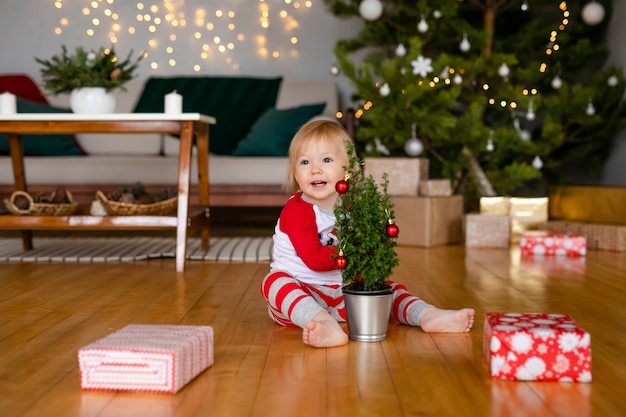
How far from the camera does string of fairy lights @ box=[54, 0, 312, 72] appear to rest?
4898 mm

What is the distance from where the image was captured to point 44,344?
1.67 metres

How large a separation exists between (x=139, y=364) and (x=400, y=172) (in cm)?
259

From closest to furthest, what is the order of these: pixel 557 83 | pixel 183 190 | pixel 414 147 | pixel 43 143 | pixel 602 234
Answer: pixel 183 190 < pixel 602 234 < pixel 414 147 < pixel 557 83 < pixel 43 143

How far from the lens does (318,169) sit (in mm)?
1853

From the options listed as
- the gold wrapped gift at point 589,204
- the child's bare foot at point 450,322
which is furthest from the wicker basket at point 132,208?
the gold wrapped gift at point 589,204

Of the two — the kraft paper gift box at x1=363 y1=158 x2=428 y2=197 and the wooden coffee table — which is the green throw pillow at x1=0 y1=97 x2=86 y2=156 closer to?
the wooden coffee table

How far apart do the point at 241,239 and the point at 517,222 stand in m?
1.35

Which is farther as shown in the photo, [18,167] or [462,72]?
[462,72]

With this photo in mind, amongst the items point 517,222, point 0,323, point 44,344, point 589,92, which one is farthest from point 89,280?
point 589,92

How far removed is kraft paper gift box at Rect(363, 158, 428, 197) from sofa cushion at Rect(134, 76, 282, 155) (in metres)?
0.92

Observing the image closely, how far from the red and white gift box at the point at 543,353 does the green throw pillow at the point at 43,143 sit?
329 cm

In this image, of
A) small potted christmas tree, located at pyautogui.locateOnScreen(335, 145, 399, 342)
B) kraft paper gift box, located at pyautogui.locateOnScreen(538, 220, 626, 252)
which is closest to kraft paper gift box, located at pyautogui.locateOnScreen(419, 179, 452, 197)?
kraft paper gift box, located at pyautogui.locateOnScreen(538, 220, 626, 252)

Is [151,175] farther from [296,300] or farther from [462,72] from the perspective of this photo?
[296,300]

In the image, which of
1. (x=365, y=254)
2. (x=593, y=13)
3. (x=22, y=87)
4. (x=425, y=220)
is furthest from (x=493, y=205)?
(x=22, y=87)
